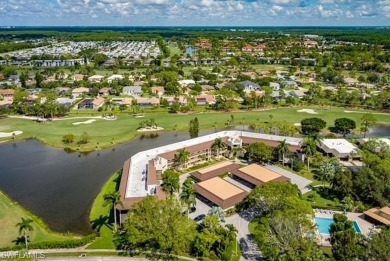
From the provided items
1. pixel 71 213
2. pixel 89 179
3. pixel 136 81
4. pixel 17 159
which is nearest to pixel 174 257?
pixel 71 213

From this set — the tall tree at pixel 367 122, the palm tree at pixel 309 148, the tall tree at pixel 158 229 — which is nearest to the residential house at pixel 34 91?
the palm tree at pixel 309 148

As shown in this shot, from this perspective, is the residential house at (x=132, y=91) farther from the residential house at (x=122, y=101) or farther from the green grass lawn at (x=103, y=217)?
the green grass lawn at (x=103, y=217)

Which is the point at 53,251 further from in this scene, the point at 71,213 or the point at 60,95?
the point at 60,95

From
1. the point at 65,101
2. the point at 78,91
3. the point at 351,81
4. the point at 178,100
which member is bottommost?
the point at 65,101

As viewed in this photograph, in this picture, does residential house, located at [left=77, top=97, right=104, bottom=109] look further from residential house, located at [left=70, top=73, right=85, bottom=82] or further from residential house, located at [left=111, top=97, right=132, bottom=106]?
residential house, located at [left=70, top=73, right=85, bottom=82]

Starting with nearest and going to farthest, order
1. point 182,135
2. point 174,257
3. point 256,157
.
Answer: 1. point 174,257
2. point 256,157
3. point 182,135

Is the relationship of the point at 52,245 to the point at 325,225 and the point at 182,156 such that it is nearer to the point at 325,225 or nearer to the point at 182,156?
the point at 182,156

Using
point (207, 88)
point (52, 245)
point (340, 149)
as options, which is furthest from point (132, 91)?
point (52, 245)
